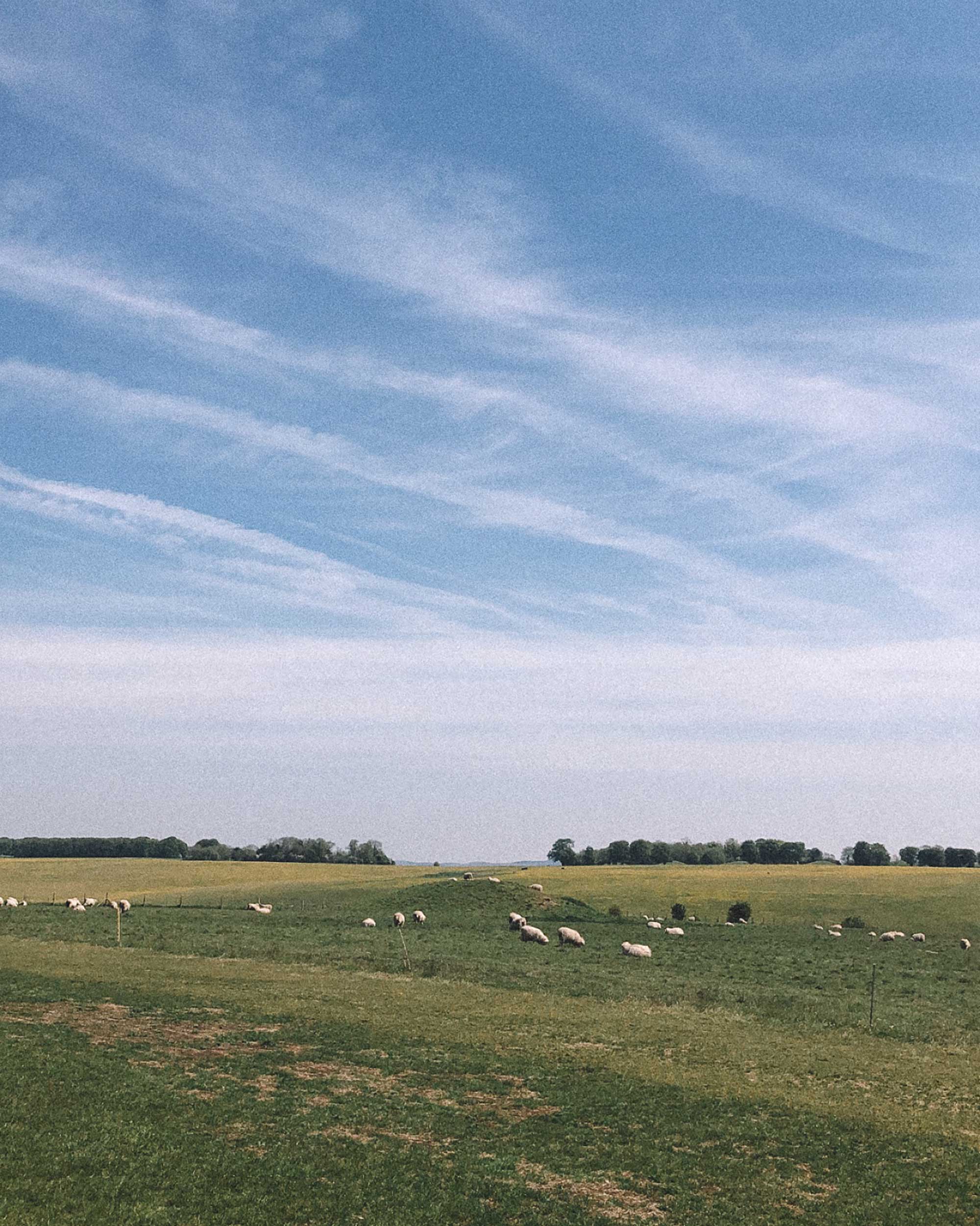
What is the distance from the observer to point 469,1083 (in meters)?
27.4

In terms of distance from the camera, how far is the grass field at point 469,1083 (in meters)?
19.1

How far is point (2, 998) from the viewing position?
3456 cm

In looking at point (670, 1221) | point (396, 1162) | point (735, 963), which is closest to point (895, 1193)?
point (670, 1221)

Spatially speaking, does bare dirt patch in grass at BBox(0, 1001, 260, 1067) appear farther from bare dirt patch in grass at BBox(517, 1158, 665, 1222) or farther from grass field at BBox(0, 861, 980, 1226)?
bare dirt patch in grass at BBox(517, 1158, 665, 1222)

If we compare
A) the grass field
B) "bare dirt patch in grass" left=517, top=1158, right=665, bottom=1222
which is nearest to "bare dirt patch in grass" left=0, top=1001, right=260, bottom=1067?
the grass field

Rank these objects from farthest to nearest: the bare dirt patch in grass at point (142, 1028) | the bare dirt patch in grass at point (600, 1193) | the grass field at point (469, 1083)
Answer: the bare dirt patch in grass at point (142, 1028) < the grass field at point (469, 1083) < the bare dirt patch in grass at point (600, 1193)

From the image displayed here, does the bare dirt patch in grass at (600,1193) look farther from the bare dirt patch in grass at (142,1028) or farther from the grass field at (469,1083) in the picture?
the bare dirt patch in grass at (142,1028)

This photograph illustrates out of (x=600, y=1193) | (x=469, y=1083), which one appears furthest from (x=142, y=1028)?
(x=600, y=1193)

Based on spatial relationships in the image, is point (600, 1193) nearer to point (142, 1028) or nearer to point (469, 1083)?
point (469, 1083)

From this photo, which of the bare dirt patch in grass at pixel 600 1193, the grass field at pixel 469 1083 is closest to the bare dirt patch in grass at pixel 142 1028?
the grass field at pixel 469 1083

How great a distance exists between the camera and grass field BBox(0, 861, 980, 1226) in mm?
19062

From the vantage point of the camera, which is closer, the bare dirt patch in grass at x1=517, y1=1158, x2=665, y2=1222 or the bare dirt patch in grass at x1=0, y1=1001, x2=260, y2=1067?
the bare dirt patch in grass at x1=517, y1=1158, x2=665, y2=1222

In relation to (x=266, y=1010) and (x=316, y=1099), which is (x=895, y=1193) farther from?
(x=266, y=1010)

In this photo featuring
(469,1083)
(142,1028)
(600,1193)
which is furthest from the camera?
(142,1028)
